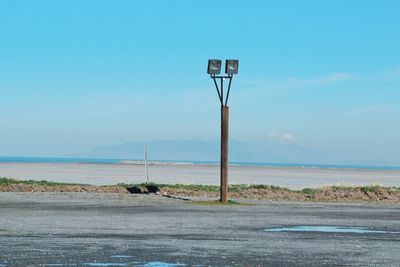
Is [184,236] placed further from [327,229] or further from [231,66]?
[231,66]

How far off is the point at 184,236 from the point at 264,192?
2167 centimetres

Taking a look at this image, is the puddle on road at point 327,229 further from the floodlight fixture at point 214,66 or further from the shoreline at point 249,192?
the shoreline at point 249,192

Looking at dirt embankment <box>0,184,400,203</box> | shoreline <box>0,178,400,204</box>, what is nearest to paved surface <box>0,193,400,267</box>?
shoreline <box>0,178,400,204</box>

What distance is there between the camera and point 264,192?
4156cm

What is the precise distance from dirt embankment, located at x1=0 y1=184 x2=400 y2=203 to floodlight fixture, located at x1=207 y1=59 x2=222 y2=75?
799cm

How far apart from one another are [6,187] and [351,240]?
25357 millimetres

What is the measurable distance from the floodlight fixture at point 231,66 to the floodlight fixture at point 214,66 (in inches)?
12.2

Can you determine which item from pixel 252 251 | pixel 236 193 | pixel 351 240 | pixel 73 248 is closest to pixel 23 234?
pixel 73 248

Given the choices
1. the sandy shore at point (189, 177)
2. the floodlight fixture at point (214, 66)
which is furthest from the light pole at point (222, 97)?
the sandy shore at point (189, 177)

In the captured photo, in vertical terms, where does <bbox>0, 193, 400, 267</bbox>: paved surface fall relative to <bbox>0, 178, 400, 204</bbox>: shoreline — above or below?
below

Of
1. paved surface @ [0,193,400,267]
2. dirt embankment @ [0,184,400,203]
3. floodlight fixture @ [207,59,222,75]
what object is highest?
floodlight fixture @ [207,59,222,75]

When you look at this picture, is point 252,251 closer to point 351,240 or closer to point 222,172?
point 351,240

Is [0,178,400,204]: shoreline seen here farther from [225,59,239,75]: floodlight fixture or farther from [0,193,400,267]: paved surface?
[225,59,239,75]: floodlight fixture

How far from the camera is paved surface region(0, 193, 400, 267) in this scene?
1574cm
